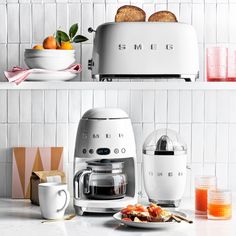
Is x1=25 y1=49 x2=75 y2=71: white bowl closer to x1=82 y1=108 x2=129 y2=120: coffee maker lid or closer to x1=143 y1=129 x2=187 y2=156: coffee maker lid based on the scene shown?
x1=82 y1=108 x2=129 y2=120: coffee maker lid

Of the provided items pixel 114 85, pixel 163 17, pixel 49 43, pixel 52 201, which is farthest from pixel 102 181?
pixel 163 17

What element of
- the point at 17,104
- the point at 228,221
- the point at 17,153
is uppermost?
the point at 17,104

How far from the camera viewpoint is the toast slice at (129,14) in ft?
9.01

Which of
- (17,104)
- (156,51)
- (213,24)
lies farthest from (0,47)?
(213,24)

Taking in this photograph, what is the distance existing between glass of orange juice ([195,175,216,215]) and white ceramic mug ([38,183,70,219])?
507 millimetres

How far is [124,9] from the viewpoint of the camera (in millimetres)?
2762

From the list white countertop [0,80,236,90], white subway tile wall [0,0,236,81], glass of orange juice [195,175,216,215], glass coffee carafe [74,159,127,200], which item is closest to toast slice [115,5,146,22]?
white subway tile wall [0,0,236,81]

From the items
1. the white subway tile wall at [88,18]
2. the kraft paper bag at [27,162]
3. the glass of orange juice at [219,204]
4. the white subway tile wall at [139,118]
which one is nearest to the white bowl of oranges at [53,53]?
the white subway tile wall at [88,18]

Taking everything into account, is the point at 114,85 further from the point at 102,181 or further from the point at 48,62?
the point at 102,181

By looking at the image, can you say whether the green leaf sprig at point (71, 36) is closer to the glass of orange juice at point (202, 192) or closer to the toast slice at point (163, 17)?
the toast slice at point (163, 17)

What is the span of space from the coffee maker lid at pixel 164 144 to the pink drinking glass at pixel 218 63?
281 millimetres

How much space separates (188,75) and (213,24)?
0.41 meters

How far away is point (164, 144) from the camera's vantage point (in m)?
2.68

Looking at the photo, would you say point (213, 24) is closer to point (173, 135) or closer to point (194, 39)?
point (194, 39)
